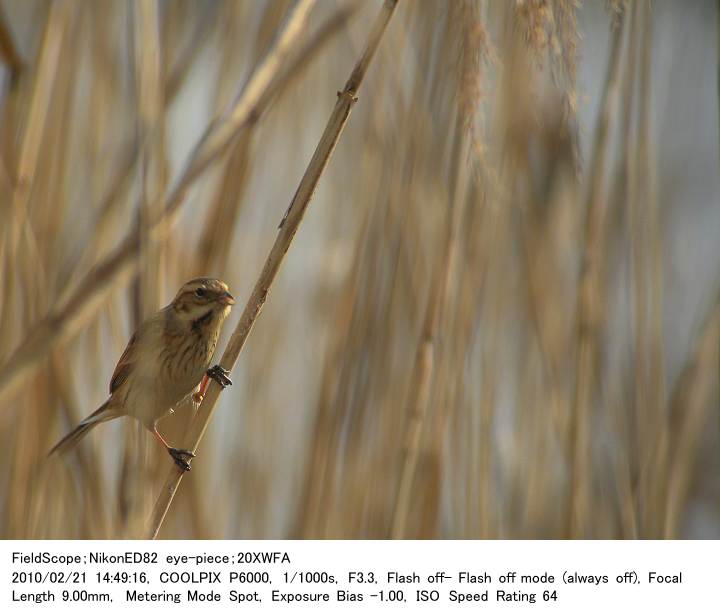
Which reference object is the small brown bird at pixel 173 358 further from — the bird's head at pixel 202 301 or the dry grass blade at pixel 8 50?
the dry grass blade at pixel 8 50

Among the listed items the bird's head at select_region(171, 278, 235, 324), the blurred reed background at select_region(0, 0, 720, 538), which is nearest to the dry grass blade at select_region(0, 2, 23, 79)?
the blurred reed background at select_region(0, 0, 720, 538)

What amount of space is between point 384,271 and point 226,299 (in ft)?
1.41

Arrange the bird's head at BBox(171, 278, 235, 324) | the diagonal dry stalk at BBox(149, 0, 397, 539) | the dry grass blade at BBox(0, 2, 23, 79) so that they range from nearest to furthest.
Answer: the diagonal dry stalk at BBox(149, 0, 397, 539), the dry grass blade at BBox(0, 2, 23, 79), the bird's head at BBox(171, 278, 235, 324)

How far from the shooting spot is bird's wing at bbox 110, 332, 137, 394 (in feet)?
6.64

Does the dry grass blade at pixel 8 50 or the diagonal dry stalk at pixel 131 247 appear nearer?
the diagonal dry stalk at pixel 131 247

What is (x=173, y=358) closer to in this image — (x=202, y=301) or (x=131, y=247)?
(x=202, y=301)

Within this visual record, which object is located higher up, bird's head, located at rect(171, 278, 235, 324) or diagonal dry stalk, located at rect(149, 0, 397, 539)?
bird's head, located at rect(171, 278, 235, 324)

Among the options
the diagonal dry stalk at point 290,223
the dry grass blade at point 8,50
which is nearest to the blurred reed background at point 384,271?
the dry grass blade at point 8,50

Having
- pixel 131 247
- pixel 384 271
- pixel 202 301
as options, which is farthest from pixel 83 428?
pixel 384 271

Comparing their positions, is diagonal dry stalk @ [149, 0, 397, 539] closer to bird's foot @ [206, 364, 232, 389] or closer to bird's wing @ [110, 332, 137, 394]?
bird's foot @ [206, 364, 232, 389]

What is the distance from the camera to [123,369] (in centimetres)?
217

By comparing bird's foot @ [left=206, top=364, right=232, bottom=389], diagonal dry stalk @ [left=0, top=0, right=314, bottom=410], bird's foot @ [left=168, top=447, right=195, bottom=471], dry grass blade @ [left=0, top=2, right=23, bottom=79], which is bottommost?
bird's foot @ [left=168, top=447, right=195, bottom=471]

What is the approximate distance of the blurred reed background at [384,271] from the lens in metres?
1.95

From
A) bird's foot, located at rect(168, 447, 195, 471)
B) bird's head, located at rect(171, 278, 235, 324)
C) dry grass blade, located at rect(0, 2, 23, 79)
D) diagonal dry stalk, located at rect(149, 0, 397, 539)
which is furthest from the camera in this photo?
bird's head, located at rect(171, 278, 235, 324)
